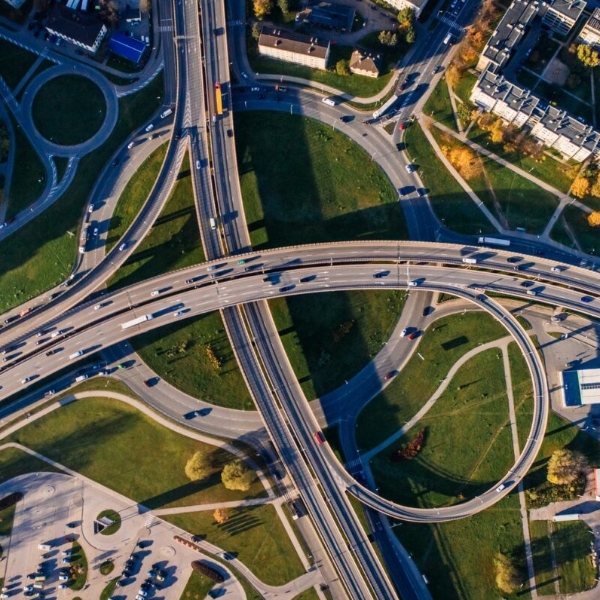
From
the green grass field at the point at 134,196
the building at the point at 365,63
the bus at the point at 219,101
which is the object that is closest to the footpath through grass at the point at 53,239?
the green grass field at the point at 134,196

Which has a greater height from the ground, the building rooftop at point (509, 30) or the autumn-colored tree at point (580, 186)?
the building rooftop at point (509, 30)

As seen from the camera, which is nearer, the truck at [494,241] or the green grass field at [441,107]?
the truck at [494,241]

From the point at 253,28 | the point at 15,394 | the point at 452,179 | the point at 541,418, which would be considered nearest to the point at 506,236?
the point at 452,179

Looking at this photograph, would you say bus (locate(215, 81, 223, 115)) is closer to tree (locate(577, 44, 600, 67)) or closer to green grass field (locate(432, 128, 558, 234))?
green grass field (locate(432, 128, 558, 234))

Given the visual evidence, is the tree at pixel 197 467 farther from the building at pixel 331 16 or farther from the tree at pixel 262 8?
the building at pixel 331 16

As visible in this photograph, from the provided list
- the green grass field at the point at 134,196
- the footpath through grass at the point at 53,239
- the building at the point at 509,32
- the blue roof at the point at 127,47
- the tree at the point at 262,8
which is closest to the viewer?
the building at the point at 509,32

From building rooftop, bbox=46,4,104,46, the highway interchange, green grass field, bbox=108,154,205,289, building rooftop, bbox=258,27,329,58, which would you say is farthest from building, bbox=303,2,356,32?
building rooftop, bbox=46,4,104,46

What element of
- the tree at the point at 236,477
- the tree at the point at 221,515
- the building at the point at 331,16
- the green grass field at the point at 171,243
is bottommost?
the tree at the point at 221,515

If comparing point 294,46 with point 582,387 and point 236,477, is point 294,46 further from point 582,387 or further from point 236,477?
A: point 582,387
